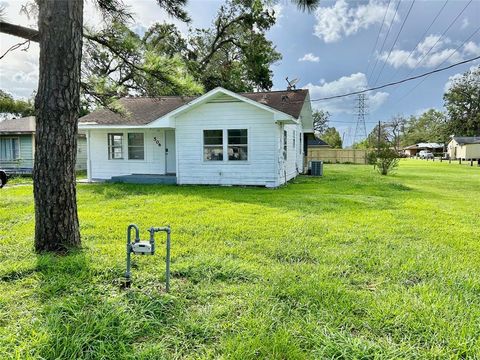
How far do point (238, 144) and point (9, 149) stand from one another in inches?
633

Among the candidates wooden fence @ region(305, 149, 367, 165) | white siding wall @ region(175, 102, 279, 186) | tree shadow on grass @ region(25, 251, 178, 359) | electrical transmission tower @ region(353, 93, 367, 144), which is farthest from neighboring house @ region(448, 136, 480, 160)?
tree shadow on grass @ region(25, 251, 178, 359)

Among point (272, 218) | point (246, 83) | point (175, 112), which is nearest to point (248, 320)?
point (272, 218)

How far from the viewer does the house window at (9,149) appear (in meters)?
18.9

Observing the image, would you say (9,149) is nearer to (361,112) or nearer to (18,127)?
(18,127)

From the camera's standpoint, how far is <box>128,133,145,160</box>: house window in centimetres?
1411

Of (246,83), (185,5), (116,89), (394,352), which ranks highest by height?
(246,83)

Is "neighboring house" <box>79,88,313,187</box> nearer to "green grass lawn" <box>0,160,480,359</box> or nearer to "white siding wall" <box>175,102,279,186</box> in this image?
"white siding wall" <box>175,102,279,186</box>

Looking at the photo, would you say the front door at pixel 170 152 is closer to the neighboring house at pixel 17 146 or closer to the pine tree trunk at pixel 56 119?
the neighboring house at pixel 17 146

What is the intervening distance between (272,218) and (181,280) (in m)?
3.34

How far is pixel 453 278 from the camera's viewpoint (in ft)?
10.9

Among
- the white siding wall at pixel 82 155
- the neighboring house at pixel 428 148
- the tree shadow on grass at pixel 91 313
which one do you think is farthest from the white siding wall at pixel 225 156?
the neighboring house at pixel 428 148

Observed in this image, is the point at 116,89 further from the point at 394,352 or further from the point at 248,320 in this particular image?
the point at 394,352

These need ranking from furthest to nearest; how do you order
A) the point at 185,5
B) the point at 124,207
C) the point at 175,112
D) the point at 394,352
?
1. the point at 175,112
2. the point at 124,207
3. the point at 185,5
4. the point at 394,352

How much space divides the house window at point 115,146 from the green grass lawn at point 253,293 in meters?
8.58
